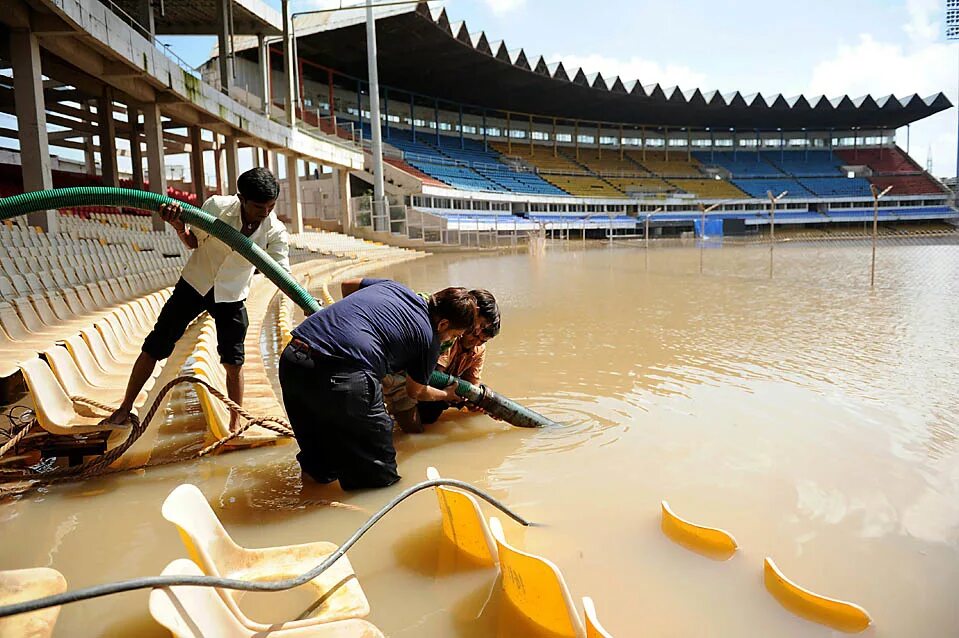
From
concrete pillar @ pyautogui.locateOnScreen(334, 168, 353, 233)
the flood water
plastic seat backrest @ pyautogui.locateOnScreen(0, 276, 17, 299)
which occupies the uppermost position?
concrete pillar @ pyautogui.locateOnScreen(334, 168, 353, 233)

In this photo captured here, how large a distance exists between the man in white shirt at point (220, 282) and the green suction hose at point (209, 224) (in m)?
0.12

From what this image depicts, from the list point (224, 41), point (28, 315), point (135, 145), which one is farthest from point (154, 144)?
point (28, 315)

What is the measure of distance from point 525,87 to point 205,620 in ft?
153

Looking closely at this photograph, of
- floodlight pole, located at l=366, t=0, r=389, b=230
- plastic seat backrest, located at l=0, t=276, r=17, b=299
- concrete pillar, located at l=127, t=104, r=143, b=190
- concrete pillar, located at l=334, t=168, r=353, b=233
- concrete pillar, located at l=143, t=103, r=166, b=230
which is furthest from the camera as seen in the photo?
concrete pillar, located at l=334, t=168, r=353, b=233

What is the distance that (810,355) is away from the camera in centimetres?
640

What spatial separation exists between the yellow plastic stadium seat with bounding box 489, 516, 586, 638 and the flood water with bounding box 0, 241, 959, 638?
8 centimetres

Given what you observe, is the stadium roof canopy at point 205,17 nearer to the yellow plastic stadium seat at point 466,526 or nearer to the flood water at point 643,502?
the flood water at point 643,502

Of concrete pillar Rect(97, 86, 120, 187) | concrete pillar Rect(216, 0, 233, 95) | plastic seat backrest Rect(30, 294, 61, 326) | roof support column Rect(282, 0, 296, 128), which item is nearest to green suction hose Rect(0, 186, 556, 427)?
plastic seat backrest Rect(30, 294, 61, 326)

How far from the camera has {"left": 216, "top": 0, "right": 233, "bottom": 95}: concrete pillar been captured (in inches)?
816

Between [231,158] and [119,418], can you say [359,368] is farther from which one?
[231,158]

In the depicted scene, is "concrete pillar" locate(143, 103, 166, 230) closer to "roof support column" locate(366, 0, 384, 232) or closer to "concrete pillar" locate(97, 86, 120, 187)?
"concrete pillar" locate(97, 86, 120, 187)

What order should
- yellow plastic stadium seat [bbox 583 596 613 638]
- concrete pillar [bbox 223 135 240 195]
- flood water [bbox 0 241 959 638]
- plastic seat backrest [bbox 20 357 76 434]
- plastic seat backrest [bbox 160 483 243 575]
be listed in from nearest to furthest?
1. yellow plastic stadium seat [bbox 583 596 613 638]
2. plastic seat backrest [bbox 160 483 243 575]
3. flood water [bbox 0 241 959 638]
4. plastic seat backrest [bbox 20 357 76 434]
5. concrete pillar [bbox 223 135 240 195]

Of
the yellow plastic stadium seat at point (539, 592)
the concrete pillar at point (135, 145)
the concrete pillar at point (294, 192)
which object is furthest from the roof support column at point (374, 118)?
the yellow plastic stadium seat at point (539, 592)

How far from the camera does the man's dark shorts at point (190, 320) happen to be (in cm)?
345
